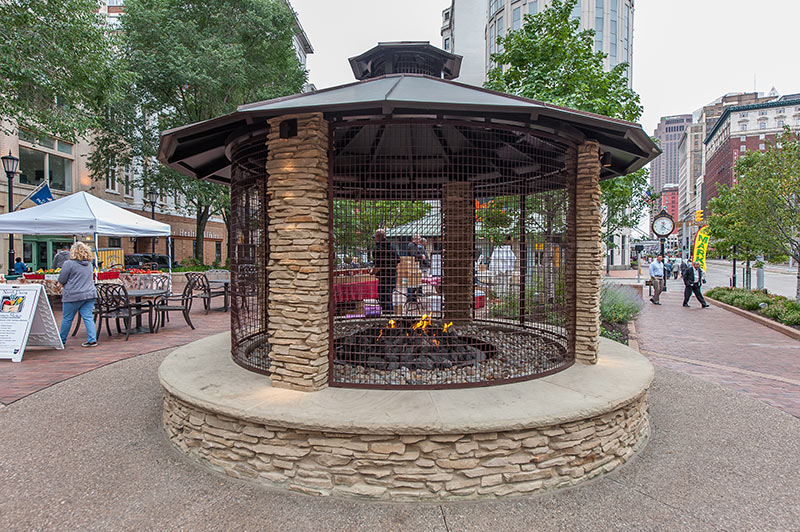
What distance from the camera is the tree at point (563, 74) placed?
32.7 feet

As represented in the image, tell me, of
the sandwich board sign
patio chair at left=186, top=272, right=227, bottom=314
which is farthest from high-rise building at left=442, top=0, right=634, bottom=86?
the sandwich board sign

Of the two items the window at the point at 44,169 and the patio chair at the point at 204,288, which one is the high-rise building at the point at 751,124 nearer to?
the patio chair at the point at 204,288

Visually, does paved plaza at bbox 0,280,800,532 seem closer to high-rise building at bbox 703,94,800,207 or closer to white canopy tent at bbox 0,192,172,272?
white canopy tent at bbox 0,192,172,272

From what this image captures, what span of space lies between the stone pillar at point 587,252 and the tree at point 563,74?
4888mm

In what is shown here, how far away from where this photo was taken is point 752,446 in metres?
4.21

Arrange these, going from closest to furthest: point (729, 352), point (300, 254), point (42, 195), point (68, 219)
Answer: point (300, 254), point (729, 352), point (68, 219), point (42, 195)

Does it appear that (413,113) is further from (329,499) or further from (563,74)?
(563,74)

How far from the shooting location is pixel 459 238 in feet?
23.4

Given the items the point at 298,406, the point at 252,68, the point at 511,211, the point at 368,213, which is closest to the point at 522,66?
the point at 511,211

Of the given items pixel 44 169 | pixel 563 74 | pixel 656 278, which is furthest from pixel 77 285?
pixel 44 169

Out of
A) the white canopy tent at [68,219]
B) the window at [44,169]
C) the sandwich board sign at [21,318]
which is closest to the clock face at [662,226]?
the white canopy tent at [68,219]

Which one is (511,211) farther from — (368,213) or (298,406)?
(298,406)

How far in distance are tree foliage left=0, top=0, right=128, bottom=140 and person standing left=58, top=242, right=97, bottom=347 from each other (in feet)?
25.0

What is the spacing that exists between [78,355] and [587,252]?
28.1 ft
